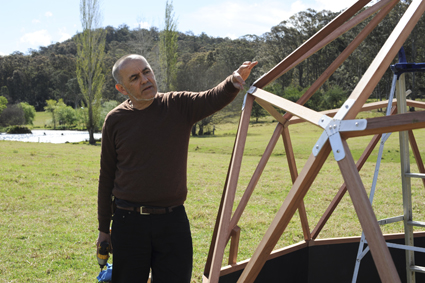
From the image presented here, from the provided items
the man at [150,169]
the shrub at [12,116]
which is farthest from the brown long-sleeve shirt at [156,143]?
the shrub at [12,116]

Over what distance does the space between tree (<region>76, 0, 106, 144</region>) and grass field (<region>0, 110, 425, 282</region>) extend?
14295 millimetres

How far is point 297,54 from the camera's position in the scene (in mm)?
2254

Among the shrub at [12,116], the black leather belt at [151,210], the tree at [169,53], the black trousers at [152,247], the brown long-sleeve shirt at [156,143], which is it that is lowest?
the black trousers at [152,247]

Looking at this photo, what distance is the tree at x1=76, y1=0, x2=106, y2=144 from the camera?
84.8 feet

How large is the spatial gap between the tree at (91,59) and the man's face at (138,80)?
83.1ft

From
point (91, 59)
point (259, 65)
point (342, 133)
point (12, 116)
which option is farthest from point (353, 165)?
point (259, 65)

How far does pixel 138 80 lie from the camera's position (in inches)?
90.9

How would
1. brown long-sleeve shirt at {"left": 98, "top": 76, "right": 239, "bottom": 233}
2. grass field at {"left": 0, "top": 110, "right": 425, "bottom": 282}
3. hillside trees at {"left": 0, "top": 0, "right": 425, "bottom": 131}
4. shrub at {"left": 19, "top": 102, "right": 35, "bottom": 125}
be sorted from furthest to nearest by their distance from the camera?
shrub at {"left": 19, "top": 102, "right": 35, "bottom": 125}, hillside trees at {"left": 0, "top": 0, "right": 425, "bottom": 131}, grass field at {"left": 0, "top": 110, "right": 425, "bottom": 282}, brown long-sleeve shirt at {"left": 98, "top": 76, "right": 239, "bottom": 233}

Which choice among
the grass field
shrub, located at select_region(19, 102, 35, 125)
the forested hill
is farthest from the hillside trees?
shrub, located at select_region(19, 102, 35, 125)

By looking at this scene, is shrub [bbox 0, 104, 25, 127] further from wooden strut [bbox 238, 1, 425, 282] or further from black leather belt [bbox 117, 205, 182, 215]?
wooden strut [bbox 238, 1, 425, 282]

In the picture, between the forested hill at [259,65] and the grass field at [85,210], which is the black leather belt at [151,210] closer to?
the grass field at [85,210]

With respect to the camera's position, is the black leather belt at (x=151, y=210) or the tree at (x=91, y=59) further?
the tree at (x=91, y=59)

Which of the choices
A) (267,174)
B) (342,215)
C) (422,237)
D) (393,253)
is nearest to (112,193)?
(393,253)

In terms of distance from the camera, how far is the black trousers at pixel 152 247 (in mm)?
2303
